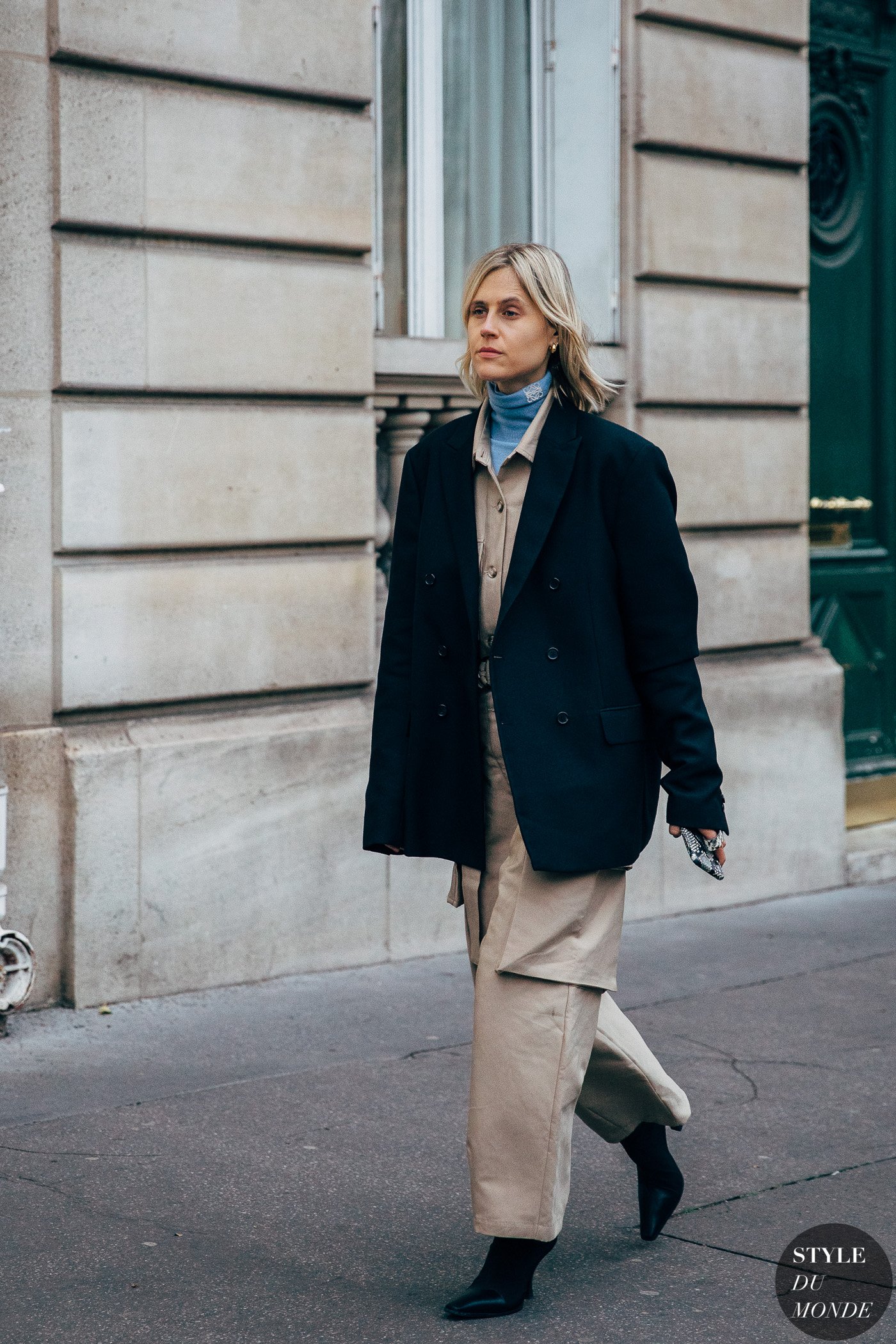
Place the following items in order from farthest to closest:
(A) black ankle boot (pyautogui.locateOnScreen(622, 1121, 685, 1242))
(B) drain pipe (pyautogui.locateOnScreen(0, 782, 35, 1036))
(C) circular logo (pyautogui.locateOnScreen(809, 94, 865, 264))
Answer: (C) circular logo (pyautogui.locateOnScreen(809, 94, 865, 264)) → (B) drain pipe (pyautogui.locateOnScreen(0, 782, 35, 1036)) → (A) black ankle boot (pyautogui.locateOnScreen(622, 1121, 685, 1242))

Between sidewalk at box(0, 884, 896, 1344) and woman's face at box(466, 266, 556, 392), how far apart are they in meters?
1.80

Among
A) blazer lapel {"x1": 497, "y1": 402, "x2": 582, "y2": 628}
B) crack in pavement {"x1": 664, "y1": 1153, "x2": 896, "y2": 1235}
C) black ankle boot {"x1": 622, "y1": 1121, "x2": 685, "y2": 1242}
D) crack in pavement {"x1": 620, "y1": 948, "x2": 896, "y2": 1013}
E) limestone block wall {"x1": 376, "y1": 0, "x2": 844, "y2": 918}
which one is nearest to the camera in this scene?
blazer lapel {"x1": 497, "y1": 402, "x2": 582, "y2": 628}

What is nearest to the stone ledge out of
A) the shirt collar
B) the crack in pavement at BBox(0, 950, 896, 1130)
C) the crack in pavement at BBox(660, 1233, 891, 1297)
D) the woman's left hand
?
the crack in pavement at BBox(0, 950, 896, 1130)

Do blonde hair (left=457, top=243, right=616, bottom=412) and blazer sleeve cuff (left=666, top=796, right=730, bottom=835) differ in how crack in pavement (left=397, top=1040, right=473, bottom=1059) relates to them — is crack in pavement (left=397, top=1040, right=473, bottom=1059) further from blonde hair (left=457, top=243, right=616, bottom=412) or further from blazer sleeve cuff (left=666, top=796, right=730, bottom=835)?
blonde hair (left=457, top=243, right=616, bottom=412)

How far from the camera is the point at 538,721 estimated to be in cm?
341

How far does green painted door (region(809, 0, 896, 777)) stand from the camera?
8.46 m

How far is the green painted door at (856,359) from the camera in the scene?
8.46m

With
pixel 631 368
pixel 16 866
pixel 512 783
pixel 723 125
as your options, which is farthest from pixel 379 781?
pixel 723 125

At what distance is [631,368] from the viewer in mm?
7227

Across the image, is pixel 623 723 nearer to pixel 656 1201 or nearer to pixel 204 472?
pixel 656 1201

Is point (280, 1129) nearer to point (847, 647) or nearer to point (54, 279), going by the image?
point (54, 279)

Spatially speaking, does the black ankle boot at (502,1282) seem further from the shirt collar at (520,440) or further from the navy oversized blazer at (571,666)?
the shirt collar at (520,440)

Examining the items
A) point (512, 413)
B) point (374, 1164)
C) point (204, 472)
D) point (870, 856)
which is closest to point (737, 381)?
point (870, 856)

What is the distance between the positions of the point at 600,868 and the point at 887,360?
5.94 m
